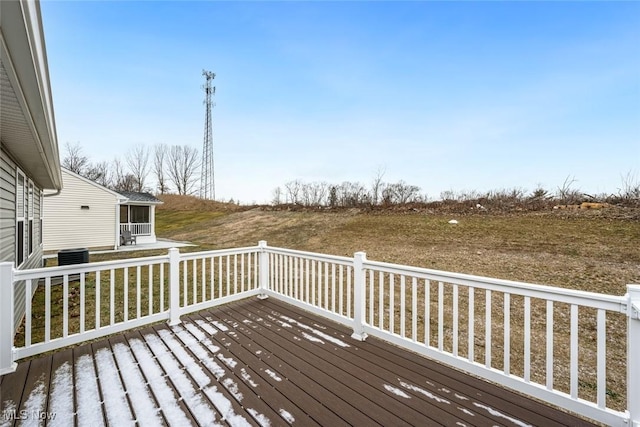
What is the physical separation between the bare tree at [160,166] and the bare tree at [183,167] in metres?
0.54

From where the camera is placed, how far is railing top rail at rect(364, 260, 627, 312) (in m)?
1.70

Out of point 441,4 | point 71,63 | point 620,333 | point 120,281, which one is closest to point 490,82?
point 441,4

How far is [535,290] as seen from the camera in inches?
77.4

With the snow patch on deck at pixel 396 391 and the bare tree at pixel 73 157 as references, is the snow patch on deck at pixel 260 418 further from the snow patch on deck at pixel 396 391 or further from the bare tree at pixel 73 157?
the bare tree at pixel 73 157

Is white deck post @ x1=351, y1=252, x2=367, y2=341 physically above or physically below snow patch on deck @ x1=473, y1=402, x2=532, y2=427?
above

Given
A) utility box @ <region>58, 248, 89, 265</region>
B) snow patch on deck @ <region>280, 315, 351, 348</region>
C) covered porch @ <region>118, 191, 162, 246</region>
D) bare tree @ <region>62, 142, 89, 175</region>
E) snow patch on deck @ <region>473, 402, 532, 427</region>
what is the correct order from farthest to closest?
bare tree @ <region>62, 142, 89, 175</region>, covered porch @ <region>118, 191, 162, 246</region>, utility box @ <region>58, 248, 89, 265</region>, snow patch on deck @ <region>280, 315, 351, 348</region>, snow patch on deck @ <region>473, 402, 532, 427</region>

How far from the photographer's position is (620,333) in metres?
4.36

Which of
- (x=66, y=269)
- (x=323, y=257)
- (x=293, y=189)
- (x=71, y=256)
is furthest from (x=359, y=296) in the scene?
(x=293, y=189)

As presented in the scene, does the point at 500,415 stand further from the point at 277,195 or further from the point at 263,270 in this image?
the point at 277,195

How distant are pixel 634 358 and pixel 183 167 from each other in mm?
37737

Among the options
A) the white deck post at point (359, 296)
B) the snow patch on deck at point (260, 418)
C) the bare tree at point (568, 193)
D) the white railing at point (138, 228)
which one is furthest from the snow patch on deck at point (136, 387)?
the white railing at point (138, 228)

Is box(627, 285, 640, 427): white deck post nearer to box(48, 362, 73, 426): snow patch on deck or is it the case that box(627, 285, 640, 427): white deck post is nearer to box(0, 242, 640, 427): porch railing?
box(0, 242, 640, 427): porch railing

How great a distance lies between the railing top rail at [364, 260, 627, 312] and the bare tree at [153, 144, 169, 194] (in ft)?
119

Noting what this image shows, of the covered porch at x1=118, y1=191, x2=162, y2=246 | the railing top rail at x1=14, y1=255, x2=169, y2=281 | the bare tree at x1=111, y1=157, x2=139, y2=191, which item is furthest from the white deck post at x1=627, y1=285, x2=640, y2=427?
the bare tree at x1=111, y1=157, x2=139, y2=191
